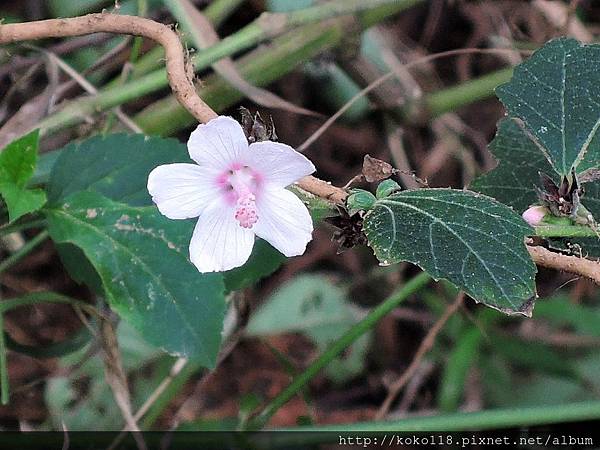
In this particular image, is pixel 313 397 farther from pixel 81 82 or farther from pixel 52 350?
pixel 81 82

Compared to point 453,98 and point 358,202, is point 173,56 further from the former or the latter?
point 453,98

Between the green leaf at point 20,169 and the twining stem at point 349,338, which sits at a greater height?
the green leaf at point 20,169

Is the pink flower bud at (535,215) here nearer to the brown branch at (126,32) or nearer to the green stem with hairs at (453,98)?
the brown branch at (126,32)

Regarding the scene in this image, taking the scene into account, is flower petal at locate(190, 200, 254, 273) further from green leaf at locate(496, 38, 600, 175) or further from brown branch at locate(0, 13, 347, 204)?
green leaf at locate(496, 38, 600, 175)

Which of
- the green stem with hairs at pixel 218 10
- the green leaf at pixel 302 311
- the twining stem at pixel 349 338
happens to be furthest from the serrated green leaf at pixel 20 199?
the green leaf at pixel 302 311

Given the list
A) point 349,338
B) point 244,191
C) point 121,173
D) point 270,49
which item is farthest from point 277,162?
point 270,49

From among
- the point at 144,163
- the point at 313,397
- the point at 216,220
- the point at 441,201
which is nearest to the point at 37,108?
the point at 144,163
